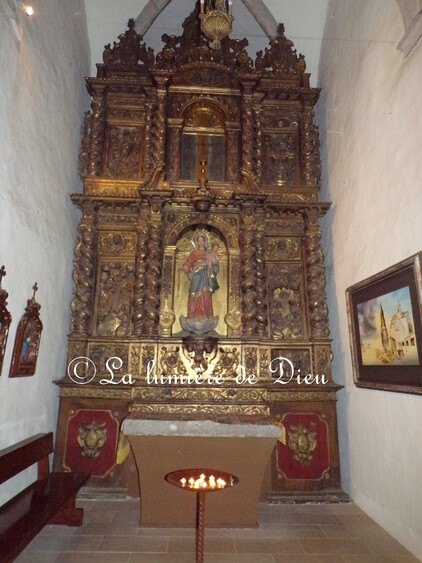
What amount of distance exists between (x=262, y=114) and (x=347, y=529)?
7066mm

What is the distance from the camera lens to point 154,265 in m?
7.12

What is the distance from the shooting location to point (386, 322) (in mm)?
5137

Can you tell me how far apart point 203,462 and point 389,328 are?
8.79 feet

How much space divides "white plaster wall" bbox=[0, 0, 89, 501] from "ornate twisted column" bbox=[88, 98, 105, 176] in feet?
0.88

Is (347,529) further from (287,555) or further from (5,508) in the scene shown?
(5,508)

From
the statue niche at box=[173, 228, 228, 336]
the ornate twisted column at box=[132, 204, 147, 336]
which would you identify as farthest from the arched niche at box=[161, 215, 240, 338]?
the ornate twisted column at box=[132, 204, 147, 336]

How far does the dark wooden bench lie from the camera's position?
3.44 meters

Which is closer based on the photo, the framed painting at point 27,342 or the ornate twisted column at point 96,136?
the framed painting at point 27,342

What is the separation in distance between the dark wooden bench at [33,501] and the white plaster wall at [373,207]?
3587 millimetres

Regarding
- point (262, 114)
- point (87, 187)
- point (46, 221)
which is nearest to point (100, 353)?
point (46, 221)

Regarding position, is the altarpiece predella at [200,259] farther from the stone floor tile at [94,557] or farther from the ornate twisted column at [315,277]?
the stone floor tile at [94,557]

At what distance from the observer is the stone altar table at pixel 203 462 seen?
4.78 m

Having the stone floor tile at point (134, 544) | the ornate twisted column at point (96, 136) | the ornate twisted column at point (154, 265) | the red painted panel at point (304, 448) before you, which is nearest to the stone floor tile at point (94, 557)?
the stone floor tile at point (134, 544)

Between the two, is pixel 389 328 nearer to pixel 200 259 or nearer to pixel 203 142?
pixel 200 259
